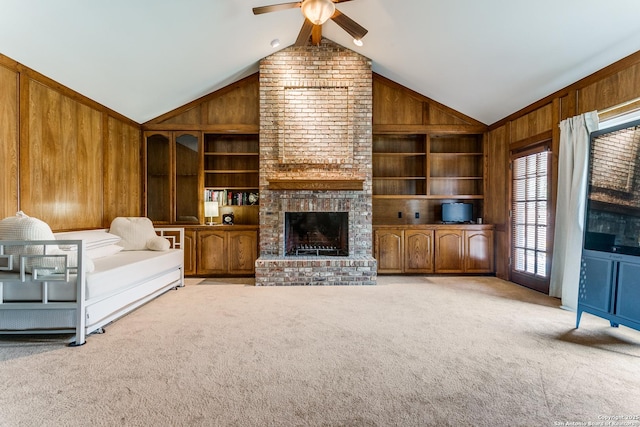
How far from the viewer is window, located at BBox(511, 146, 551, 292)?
419 centimetres

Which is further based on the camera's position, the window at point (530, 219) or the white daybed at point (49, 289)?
the window at point (530, 219)

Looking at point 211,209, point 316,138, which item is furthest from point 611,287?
point 211,209

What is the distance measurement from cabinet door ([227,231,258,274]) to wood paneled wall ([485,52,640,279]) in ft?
13.1

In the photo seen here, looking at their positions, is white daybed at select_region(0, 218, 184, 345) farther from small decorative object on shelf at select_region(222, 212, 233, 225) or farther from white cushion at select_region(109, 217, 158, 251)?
small decorative object on shelf at select_region(222, 212, 233, 225)

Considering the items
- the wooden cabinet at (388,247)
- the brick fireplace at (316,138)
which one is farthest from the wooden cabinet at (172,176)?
the wooden cabinet at (388,247)

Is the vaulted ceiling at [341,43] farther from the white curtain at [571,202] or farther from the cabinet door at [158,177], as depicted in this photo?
the white curtain at [571,202]

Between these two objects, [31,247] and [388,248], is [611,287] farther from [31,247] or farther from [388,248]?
[31,247]

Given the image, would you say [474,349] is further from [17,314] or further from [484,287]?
[17,314]

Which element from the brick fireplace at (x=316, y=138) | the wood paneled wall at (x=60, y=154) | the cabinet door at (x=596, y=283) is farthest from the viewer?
the brick fireplace at (x=316, y=138)

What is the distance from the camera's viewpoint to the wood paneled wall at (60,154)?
119 inches

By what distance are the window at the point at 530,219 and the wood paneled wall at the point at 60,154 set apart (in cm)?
596

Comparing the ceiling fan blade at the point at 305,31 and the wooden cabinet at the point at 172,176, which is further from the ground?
the ceiling fan blade at the point at 305,31

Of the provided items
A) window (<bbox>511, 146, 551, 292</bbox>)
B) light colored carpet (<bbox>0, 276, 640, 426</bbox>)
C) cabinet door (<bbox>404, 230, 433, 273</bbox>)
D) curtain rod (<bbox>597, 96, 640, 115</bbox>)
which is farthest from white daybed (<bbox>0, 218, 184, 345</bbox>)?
window (<bbox>511, 146, 551, 292</bbox>)

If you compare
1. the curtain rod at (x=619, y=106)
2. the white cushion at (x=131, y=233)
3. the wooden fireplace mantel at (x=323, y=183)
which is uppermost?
the curtain rod at (x=619, y=106)
